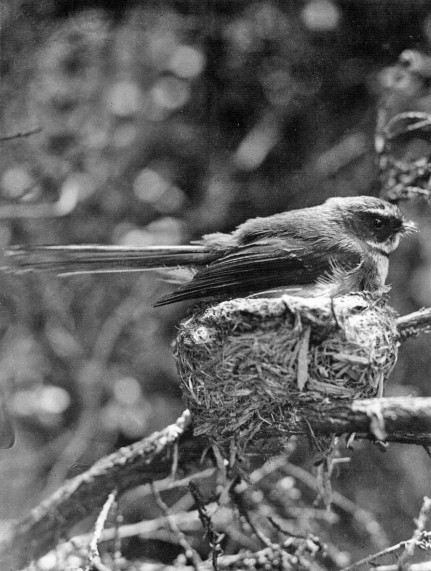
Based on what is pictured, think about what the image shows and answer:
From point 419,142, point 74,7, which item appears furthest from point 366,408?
point 74,7

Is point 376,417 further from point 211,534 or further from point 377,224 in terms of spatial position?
point 377,224

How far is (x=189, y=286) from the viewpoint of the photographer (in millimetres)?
3254

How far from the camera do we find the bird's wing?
3.31 metres

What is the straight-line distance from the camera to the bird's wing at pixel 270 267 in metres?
3.31

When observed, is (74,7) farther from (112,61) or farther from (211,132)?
(211,132)

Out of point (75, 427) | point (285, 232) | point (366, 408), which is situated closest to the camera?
point (366, 408)

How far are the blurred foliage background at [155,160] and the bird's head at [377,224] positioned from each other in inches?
21.7

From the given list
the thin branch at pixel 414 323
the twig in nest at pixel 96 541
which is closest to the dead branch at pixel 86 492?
the twig in nest at pixel 96 541

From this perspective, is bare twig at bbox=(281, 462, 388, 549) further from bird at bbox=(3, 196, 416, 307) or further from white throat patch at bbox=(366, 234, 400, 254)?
white throat patch at bbox=(366, 234, 400, 254)

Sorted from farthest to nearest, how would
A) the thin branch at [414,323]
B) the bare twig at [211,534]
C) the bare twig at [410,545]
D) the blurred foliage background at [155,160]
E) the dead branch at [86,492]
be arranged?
the blurred foliage background at [155,160]
the thin branch at [414,323]
the dead branch at [86,492]
the bare twig at [211,534]
the bare twig at [410,545]

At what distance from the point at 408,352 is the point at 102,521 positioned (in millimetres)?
2395

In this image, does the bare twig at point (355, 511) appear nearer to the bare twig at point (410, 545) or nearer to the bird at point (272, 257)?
the bare twig at point (410, 545)

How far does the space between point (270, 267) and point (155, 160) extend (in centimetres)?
172

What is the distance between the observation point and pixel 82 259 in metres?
3.36
